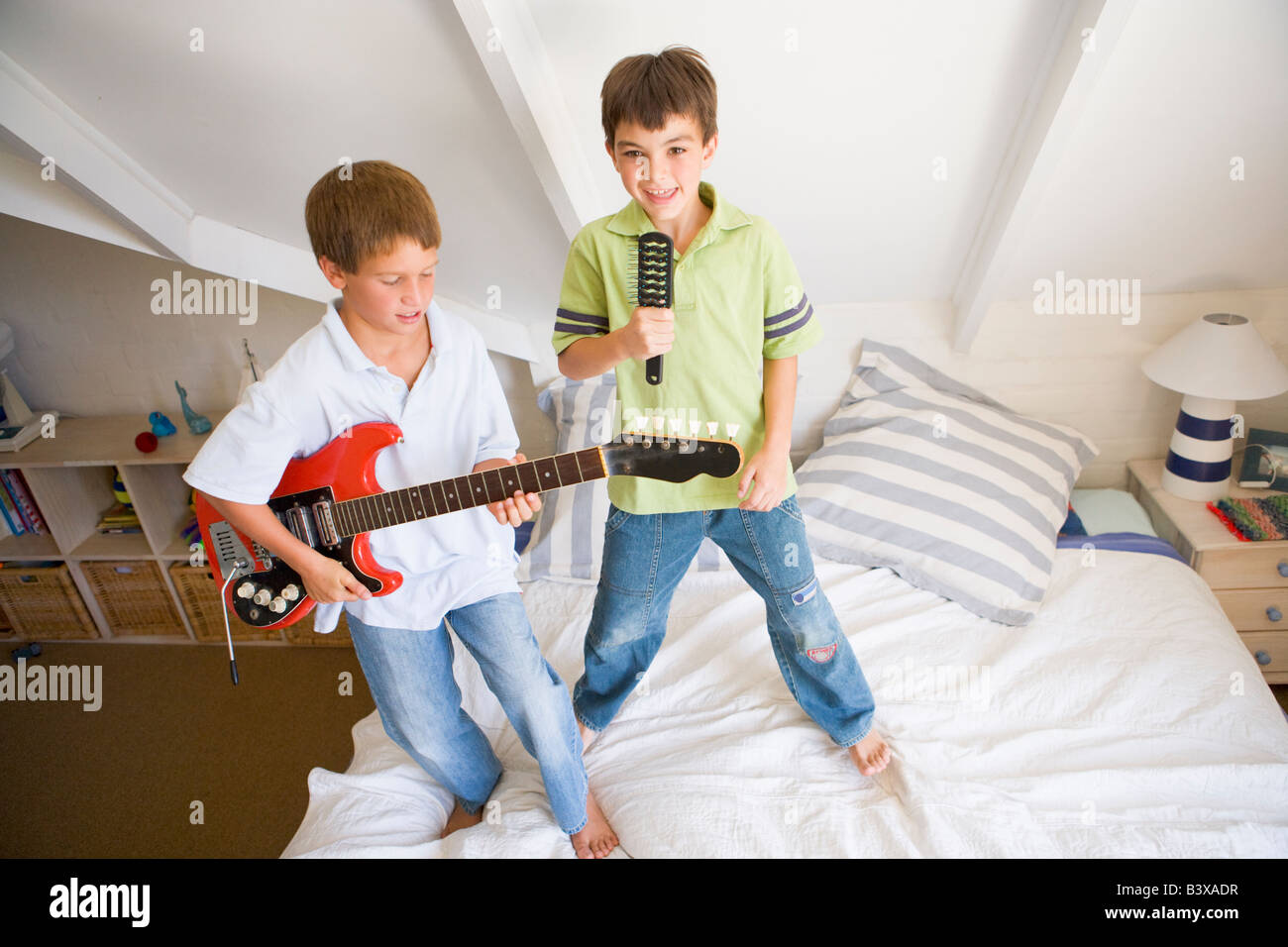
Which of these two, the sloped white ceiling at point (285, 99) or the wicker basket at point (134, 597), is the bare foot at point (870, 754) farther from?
the wicker basket at point (134, 597)

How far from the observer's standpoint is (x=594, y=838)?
1.44 m

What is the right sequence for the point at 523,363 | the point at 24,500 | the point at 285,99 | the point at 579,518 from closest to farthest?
the point at 285,99, the point at 579,518, the point at 523,363, the point at 24,500

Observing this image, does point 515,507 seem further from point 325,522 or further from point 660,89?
point 660,89

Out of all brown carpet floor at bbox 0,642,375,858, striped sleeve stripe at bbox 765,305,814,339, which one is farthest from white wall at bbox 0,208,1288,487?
striped sleeve stripe at bbox 765,305,814,339

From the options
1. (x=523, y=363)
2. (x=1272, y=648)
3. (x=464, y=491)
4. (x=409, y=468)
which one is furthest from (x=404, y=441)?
(x=1272, y=648)

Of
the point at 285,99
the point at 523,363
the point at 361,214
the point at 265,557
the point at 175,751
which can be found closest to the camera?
the point at 361,214

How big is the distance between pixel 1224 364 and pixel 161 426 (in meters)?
3.13

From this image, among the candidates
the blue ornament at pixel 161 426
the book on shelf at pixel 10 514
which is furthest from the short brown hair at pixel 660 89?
the book on shelf at pixel 10 514

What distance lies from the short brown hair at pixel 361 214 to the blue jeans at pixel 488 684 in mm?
587

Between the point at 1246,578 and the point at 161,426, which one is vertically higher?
the point at 161,426

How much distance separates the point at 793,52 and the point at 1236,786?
153 cm

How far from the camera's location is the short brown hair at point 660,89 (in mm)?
1140

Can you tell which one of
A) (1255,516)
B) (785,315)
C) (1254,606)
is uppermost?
(785,315)
